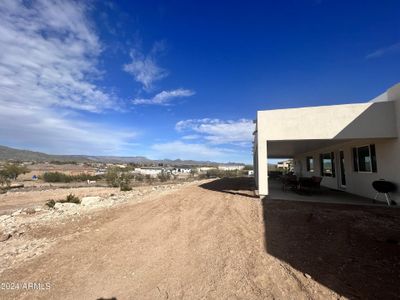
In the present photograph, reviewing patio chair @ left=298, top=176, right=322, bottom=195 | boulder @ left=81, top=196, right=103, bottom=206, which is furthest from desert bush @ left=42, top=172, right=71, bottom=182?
patio chair @ left=298, top=176, right=322, bottom=195

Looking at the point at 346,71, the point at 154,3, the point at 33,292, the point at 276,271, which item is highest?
the point at 154,3

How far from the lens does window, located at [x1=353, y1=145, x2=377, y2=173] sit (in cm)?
943

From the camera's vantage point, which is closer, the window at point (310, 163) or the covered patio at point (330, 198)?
the covered patio at point (330, 198)

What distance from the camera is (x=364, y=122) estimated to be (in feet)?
27.9

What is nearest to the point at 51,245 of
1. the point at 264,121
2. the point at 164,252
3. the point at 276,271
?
→ the point at 164,252

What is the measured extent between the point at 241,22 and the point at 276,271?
1036cm

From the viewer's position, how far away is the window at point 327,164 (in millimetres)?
13336

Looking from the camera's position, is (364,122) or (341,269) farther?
(364,122)

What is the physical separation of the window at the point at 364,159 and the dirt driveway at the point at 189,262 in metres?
2.80

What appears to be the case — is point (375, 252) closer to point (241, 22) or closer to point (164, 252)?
point (164, 252)

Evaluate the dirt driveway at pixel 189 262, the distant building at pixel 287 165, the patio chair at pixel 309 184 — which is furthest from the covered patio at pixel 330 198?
the distant building at pixel 287 165

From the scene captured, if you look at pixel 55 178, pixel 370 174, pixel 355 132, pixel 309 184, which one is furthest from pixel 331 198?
pixel 55 178

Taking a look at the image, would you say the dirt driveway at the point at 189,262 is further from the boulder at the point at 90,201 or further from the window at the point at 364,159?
the boulder at the point at 90,201

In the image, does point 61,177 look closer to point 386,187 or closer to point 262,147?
point 262,147
